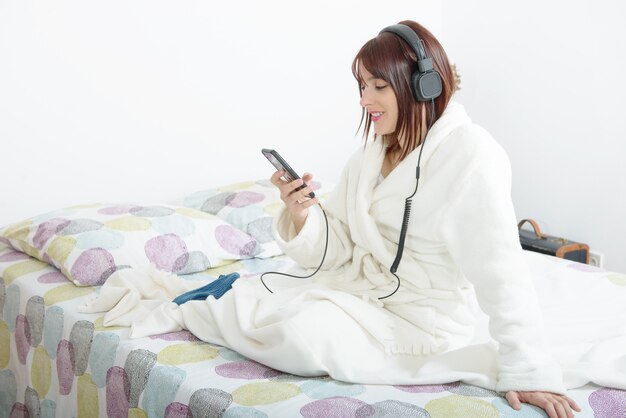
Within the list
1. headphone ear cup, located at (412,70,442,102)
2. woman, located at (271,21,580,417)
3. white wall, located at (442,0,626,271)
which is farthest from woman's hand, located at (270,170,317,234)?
white wall, located at (442,0,626,271)

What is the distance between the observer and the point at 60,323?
6.04ft

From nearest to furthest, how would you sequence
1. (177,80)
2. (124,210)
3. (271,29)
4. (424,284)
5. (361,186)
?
(424,284), (361,186), (124,210), (177,80), (271,29)

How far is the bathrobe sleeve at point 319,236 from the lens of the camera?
1.73 meters

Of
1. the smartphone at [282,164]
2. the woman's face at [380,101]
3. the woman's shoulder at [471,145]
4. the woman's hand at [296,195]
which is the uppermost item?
the woman's face at [380,101]

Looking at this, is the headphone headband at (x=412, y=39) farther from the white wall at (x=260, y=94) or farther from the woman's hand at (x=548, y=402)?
the white wall at (x=260, y=94)

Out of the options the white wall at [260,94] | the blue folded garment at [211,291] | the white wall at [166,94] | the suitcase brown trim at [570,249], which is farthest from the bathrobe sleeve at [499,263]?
the suitcase brown trim at [570,249]

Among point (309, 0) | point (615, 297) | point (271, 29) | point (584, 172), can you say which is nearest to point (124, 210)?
point (271, 29)

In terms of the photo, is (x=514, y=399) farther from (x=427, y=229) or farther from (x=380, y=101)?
(x=380, y=101)

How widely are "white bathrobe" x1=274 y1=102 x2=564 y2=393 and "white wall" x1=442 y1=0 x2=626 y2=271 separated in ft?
5.37

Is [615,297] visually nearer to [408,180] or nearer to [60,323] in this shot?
[408,180]

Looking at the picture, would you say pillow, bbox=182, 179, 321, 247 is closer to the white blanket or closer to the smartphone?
the white blanket

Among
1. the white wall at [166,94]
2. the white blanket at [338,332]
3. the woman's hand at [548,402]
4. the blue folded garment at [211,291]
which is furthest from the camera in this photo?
the white wall at [166,94]

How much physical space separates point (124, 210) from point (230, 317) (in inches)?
33.4

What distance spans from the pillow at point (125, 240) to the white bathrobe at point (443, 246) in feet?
1.73
